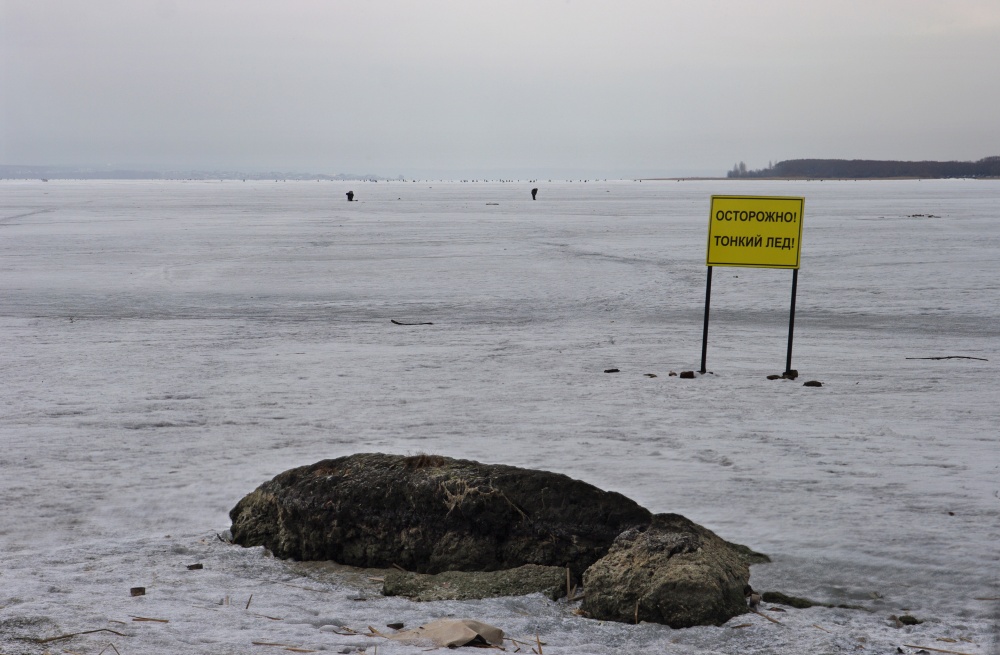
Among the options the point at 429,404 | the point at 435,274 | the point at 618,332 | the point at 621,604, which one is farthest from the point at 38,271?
the point at 621,604

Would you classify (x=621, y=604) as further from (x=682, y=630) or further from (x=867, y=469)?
(x=867, y=469)

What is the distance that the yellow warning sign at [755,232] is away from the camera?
8898mm

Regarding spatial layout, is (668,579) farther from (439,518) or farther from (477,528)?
(439,518)

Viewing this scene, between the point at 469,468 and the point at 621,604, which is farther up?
the point at 469,468

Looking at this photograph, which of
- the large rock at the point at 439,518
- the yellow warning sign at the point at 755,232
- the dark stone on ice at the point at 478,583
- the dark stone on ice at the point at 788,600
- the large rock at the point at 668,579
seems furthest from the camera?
the yellow warning sign at the point at 755,232

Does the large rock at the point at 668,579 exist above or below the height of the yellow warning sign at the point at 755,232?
below

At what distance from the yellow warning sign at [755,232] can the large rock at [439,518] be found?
5.05 m

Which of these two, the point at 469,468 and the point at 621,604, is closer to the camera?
the point at 621,604

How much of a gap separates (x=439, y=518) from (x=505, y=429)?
2408 mm

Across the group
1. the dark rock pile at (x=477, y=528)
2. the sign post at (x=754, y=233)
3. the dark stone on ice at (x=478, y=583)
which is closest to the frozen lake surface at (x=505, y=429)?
the dark stone on ice at (x=478, y=583)

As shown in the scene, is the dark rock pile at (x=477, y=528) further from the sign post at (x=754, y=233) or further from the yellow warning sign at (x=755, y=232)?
the yellow warning sign at (x=755, y=232)

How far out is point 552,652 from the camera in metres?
3.41

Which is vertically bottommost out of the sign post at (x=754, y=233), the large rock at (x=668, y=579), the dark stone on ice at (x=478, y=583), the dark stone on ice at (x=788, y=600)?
the dark stone on ice at (x=478, y=583)

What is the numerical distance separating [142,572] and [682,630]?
242 centimetres
